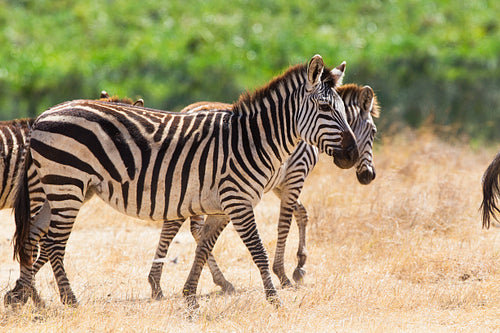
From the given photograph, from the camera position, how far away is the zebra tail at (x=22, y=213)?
20.3ft

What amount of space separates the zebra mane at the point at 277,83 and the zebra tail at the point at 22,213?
217 cm

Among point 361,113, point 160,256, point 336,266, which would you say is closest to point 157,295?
point 160,256

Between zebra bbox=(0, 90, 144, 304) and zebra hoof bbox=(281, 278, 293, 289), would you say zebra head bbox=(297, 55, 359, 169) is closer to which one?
zebra hoof bbox=(281, 278, 293, 289)

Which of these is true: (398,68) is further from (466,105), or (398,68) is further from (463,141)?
(463,141)

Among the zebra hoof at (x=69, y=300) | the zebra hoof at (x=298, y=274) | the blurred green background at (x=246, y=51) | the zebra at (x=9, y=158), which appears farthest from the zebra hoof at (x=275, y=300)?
the blurred green background at (x=246, y=51)

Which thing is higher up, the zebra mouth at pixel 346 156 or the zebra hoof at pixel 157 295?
the zebra mouth at pixel 346 156

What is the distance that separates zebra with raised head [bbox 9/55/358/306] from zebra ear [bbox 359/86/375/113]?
4.10ft

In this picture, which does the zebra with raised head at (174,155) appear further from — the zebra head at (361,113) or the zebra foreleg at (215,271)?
the zebra head at (361,113)

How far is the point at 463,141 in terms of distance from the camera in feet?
44.6

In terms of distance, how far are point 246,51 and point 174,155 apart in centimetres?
1298

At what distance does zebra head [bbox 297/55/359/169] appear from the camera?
6.15 metres

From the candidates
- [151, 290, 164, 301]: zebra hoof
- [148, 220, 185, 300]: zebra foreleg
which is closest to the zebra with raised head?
[151, 290, 164, 301]: zebra hoof

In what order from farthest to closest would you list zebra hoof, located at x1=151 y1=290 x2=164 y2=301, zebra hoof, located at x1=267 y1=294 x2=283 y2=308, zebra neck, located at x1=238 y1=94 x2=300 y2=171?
1. zebra hoof, located at x1=151 y1=290 x2=164 y2=301
2. zebra neck, located at x1=238 y1=94 x2=300 y2=171
3. zebra hoof, located at x1=267 y1=294 x2=283 y2=308

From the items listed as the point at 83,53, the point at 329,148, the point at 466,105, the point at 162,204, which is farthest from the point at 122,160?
the point at 83,53
